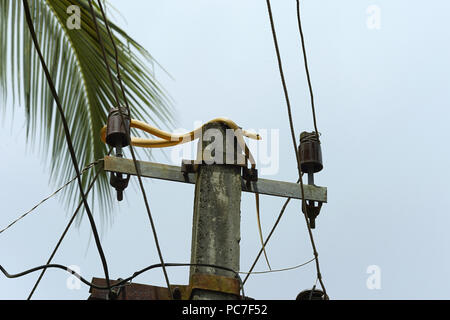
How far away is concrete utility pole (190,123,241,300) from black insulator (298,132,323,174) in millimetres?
564

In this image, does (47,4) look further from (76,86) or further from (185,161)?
(185,161)

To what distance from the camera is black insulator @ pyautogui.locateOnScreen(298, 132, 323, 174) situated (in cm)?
488

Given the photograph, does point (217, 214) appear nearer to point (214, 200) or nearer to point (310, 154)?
point (214, 200)

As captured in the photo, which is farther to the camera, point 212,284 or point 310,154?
point 310,154

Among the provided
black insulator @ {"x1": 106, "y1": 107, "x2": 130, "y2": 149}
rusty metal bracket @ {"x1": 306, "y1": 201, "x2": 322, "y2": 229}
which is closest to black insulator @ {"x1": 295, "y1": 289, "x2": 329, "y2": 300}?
rusty metal bracket @ {"x1": 306, "y1": 201, "x2": 322, "y2": 229}

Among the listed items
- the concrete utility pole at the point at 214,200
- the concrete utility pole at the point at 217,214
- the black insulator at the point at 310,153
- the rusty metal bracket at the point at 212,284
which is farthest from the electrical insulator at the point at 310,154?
the rusty metal bracket at the point at 212,284

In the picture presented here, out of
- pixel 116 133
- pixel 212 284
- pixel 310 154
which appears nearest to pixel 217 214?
pixel 212 284

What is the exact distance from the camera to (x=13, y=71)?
18.0 feet

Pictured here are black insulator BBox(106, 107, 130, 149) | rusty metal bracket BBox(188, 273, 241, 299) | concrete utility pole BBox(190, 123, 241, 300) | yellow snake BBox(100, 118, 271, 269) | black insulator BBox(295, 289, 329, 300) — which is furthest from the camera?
black insulator BBox(106, 107, 130, 149)

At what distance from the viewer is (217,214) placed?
4.18 metres

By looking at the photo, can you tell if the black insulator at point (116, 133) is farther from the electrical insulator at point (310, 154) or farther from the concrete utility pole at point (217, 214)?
the electrical insulator at point (310, 154)

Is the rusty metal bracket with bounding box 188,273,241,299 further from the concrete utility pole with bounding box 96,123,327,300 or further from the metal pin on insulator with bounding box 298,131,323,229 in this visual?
the metal pin on insulator with bounding box 298,131,323,229

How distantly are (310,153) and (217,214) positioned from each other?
0.94 m
